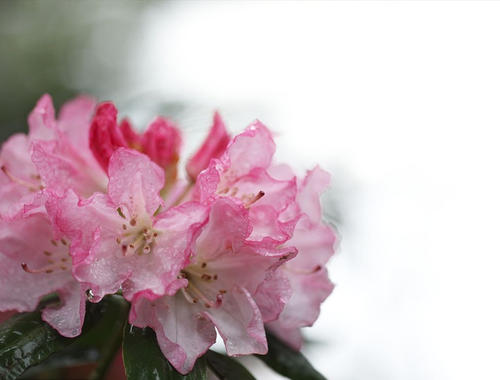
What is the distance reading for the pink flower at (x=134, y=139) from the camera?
0.76 metres

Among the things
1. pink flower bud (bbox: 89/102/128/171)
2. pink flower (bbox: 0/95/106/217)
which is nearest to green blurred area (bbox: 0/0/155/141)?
pink flower (bbox: 0/95/106/217)

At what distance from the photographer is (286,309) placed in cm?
81

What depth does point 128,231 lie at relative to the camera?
0.71 metres

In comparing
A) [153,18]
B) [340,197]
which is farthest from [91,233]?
[153,18]

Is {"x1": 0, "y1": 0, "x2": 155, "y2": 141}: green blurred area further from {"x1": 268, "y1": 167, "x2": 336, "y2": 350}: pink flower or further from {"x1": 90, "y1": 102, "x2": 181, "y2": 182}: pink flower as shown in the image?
{"x1": 268, "y1": 167, "x2": 336, "y2": 350}: pink flower

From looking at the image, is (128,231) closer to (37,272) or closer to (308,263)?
(37,272)

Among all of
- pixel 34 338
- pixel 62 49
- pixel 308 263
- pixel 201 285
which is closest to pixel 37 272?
pixel 34 338

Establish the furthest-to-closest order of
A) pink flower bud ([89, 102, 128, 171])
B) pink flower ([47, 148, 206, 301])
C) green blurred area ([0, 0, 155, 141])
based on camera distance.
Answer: green blurred area ([0, 0, 155, 141])
pink flower bud ([89, 102, 128, 171])
pink flower ([47, 148, 206, 301])

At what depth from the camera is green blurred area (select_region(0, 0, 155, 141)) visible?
2.18 metres

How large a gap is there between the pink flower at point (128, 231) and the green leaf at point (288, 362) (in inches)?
10.0

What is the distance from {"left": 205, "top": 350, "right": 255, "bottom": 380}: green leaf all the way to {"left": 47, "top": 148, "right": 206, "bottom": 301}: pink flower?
0.18 meters

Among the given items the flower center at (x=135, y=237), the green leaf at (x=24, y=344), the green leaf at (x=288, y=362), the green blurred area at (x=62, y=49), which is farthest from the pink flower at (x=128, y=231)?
the green blurred area at (x=62, y=49)

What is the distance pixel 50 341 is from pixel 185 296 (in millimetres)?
146

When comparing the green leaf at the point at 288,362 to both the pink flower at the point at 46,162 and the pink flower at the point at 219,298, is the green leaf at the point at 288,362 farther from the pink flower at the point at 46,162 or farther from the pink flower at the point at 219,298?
the pink flower at the point at 46,162
